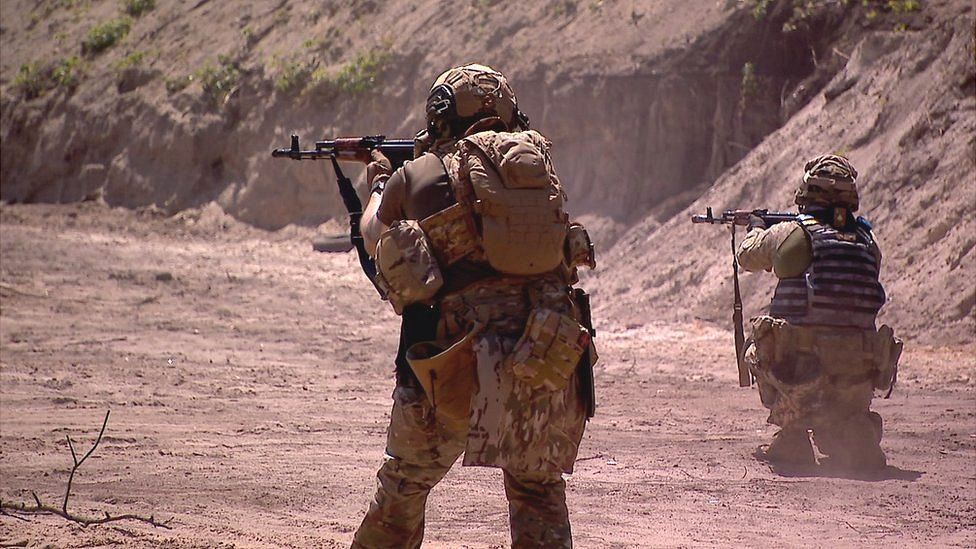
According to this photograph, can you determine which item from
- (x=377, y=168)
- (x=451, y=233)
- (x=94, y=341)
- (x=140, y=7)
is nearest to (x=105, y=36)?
(x=140, y=7)

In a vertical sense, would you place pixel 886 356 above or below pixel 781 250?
below

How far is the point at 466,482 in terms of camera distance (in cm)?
648

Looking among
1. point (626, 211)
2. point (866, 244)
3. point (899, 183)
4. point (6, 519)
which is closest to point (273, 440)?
point (6, 519)

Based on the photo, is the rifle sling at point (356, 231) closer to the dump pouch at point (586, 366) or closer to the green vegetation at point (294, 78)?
the dump pouch at point (586, 366)

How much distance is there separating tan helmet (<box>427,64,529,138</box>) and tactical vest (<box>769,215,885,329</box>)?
2.88m

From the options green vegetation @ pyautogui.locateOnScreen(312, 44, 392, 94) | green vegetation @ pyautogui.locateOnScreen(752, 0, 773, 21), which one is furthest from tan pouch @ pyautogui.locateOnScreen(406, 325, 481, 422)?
green vegetation @ pyautogui.locateOnScreen(312, 44, 392, 94)

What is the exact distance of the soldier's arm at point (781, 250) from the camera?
659 cm

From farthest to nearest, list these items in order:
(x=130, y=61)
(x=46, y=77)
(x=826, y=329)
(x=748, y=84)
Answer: (x=46, y=77) < (x=130, y=61) < (x=748, y=84) < (x=826, y=329)

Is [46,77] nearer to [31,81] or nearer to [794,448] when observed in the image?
[31,81]

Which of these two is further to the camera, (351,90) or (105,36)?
(105,36)

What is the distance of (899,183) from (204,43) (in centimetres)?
1450

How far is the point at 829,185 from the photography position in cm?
659

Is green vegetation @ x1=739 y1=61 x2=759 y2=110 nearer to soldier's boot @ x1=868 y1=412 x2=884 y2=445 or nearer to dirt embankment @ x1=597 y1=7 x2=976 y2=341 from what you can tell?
dirt embankment @ x1=597 y1=7 x2=976 y2=341

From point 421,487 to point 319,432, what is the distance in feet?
12.5
